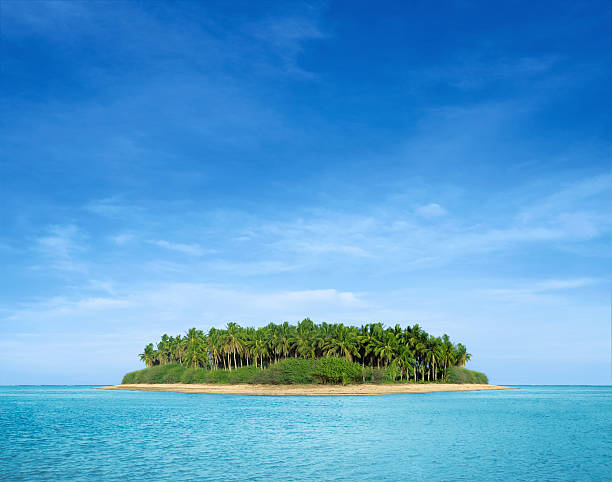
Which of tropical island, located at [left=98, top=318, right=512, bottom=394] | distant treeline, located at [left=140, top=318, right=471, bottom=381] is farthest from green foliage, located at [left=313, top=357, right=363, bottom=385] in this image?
distant treeline, located at [left=140, top=318, right=471, bottom=381]

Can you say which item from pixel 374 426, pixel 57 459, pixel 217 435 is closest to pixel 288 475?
pixel 57 459

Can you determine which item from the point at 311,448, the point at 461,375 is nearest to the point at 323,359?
the point at 461,375

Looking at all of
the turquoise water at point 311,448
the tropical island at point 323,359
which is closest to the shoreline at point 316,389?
the tropical island at point 323,359

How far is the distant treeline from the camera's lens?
455 ft

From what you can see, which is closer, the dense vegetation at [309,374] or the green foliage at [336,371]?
the green foliage at [336,371]

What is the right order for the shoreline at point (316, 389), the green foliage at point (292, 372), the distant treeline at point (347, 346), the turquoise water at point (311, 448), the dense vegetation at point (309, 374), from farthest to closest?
1. the distant treeline at point (347, 346)
2. the green foliage at point (292, 372)
3. the dense vegetation at point (309, 374)
4. the shoreline at point (316, 389)
5. the turquoise water at point (311, 448)

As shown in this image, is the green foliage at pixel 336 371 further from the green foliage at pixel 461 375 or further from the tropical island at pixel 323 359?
the green foliage at pixel 461 375

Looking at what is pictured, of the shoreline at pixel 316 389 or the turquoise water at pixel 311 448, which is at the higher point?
the shoreline at pixel 316 389

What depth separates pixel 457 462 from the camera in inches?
1297

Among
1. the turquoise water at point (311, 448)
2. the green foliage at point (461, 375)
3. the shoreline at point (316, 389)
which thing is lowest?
the turquoise water at point (311, 448)

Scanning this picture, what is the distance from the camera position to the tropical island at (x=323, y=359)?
130m

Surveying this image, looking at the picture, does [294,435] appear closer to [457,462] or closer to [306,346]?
[457,462]

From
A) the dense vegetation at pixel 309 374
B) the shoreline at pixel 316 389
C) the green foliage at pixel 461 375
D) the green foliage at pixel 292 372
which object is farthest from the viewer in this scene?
the green foliage at pixel 461 375

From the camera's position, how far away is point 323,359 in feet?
426
